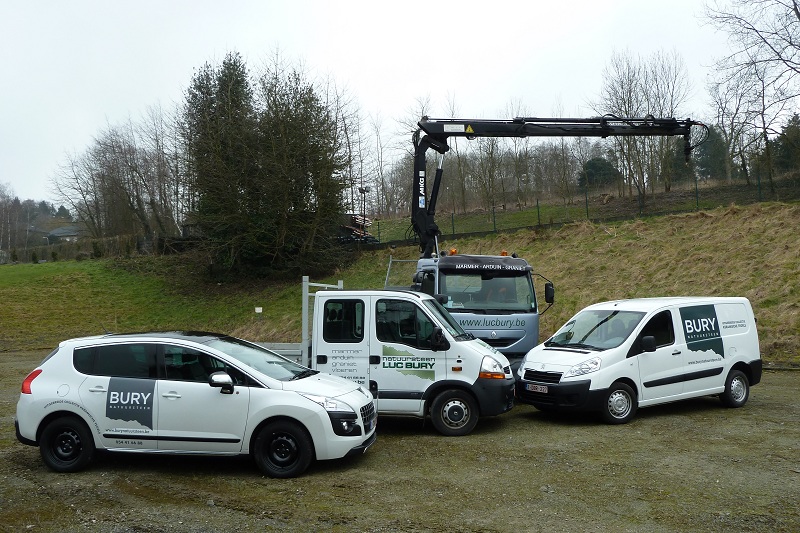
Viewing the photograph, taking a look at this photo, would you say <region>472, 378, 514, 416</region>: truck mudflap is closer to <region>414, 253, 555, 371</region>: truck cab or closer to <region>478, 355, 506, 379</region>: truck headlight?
→ <region>478, 355, 506, 379</region>: truck headlight

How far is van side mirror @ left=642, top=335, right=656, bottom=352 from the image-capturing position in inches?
383

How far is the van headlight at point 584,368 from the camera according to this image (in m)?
9.45

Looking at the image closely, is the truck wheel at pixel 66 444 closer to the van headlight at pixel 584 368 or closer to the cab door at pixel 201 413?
the cab door at pixel 201 413

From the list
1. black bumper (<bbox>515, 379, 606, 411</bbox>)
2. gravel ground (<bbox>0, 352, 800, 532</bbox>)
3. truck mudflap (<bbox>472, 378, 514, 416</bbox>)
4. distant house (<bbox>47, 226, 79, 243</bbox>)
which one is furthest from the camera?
distant house (<bbox>47, 226, 79, 243</bbox>)

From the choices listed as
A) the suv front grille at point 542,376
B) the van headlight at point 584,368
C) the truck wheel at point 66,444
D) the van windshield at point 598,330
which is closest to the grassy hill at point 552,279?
the van windshield at point 598,330

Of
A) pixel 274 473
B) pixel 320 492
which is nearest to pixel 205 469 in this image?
pixel 274 473

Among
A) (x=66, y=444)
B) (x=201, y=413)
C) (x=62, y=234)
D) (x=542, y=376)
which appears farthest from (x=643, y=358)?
(x=62, y=234)

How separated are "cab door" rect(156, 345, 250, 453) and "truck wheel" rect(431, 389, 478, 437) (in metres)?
2.96

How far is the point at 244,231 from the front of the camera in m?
29.8

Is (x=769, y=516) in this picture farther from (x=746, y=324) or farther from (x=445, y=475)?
(x=746, y=324)

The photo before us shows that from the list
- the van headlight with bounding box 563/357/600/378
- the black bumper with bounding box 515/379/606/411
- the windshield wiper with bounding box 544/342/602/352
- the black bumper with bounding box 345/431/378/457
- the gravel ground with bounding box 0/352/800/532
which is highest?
the windshield wiper with bounding box 544/342/602/352

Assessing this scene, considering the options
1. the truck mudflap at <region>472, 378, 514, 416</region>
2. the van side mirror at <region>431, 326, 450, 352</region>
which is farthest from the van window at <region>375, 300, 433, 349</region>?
the truck mudflap at <region>472, 378, 514, 416</region>

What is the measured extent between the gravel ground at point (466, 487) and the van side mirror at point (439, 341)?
4.14 ft

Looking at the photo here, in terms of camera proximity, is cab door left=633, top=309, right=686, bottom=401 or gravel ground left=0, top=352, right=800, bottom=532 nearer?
gravel ground left=0, top=352, right=800, bottom=532
